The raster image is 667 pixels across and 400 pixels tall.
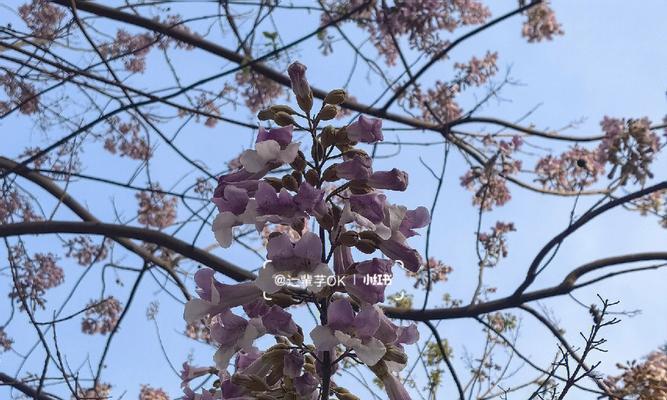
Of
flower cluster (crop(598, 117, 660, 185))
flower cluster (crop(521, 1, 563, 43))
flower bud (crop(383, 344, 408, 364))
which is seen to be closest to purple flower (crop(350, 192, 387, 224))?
flower bud (crop(383, 344, 408, 364))

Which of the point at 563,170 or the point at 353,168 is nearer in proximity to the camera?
the point at 353,168

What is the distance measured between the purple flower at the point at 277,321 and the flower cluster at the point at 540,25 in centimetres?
609

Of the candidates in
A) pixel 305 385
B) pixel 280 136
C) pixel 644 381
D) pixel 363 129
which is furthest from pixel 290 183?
pixel 644 381

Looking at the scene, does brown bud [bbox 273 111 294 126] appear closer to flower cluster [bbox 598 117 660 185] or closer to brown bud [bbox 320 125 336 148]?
brown bud [bbox 320 125 336 148]

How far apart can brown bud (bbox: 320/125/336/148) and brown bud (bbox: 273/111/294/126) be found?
5.7 inches

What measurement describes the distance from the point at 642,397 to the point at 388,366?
4.72 ft

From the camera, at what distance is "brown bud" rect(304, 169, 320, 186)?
160 cm

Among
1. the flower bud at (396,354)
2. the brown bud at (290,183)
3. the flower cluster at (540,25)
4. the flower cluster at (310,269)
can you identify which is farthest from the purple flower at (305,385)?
the flower cluster at (540,25)

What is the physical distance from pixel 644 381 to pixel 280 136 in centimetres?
191

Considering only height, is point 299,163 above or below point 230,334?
above

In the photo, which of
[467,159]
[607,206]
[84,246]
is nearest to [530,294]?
[607,206]

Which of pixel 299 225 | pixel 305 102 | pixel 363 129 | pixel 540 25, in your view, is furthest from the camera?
pixel 540 25

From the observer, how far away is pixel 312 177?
160cm

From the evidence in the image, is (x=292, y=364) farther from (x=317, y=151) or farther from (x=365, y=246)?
(x=317, y=151)
